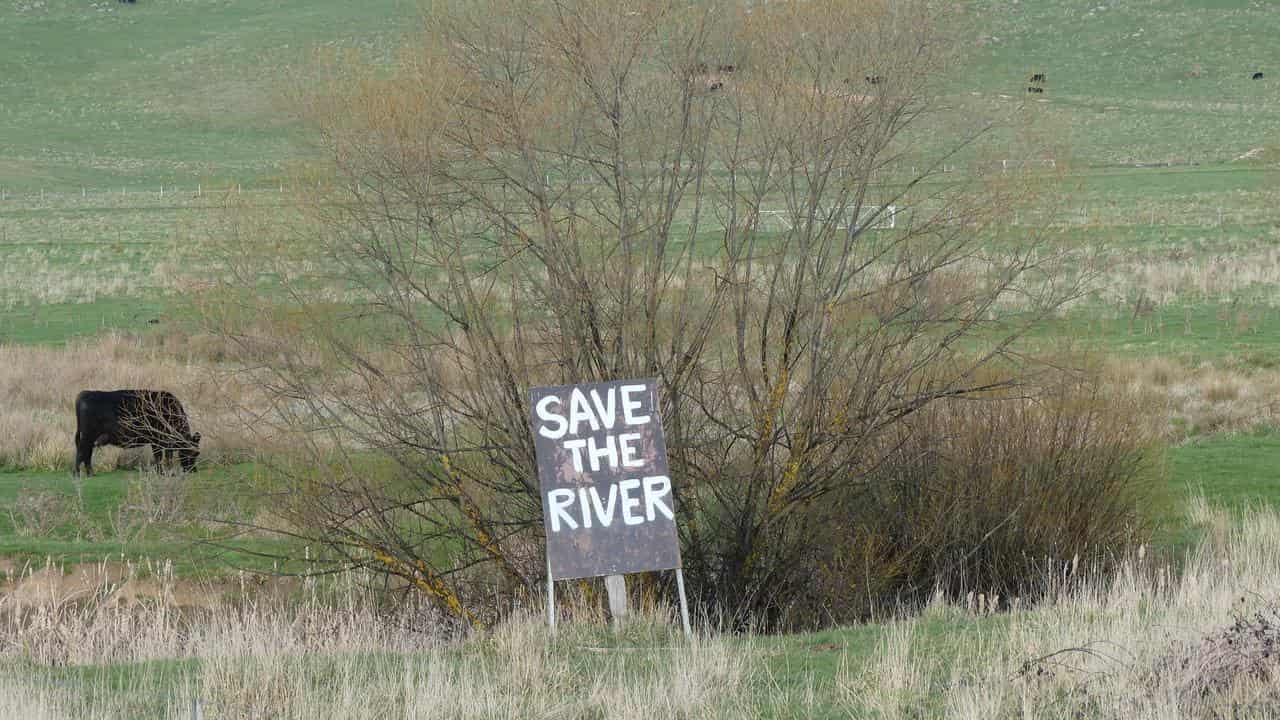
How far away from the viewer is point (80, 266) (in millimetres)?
44062

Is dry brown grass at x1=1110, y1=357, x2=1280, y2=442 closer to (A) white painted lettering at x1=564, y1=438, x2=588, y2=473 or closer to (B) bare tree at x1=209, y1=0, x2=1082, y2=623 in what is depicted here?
(B) bare tree at x1=209, y1=0, x2=1082, y2=623

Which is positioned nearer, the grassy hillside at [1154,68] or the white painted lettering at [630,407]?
the white painted lettering at [630,407]

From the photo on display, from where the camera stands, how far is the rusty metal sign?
1022cm

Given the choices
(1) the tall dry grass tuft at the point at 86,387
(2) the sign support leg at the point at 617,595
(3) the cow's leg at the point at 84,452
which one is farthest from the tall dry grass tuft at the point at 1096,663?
(3) the cow's leg at the point at 84,452

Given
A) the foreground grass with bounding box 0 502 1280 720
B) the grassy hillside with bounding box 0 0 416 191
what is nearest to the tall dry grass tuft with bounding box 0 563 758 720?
the foreground grass with bounding box 0 502 1280 720

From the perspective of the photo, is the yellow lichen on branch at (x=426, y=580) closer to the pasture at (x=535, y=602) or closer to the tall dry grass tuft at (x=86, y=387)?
the pasture at (x=535, y=602)

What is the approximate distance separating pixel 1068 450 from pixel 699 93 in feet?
15.2

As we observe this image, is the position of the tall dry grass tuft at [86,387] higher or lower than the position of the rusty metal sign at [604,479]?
higher

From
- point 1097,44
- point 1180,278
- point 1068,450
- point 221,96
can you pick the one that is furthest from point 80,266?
point 1097,44

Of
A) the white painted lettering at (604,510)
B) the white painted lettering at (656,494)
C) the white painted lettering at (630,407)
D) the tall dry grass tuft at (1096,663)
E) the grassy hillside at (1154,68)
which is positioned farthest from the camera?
the grassy hillside at (1154,68)

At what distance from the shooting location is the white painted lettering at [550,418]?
10.4 meters

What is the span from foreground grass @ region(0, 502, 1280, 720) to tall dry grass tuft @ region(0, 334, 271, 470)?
250 inches

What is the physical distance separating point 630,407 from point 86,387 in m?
16.8

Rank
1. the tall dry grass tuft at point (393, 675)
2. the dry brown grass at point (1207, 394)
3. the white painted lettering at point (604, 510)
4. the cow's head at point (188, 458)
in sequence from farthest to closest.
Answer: the dry brown grass at point (1207, 394) → the cow's head at point (188, 458) → the white painted lettering at point (604, 510) → the tall dry grass tuft at point (393, 675)
